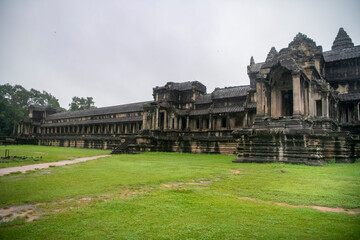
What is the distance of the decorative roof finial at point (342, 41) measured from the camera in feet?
117

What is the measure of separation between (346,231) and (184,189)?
480 centimetres

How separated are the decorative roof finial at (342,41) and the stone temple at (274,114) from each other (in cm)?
13

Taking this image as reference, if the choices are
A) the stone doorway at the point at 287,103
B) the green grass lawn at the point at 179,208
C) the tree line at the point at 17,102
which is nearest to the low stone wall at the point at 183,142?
the stone doorway at the point at 287,103

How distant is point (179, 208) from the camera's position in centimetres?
625

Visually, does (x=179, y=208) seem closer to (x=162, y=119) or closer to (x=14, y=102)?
(x=162, y=119)

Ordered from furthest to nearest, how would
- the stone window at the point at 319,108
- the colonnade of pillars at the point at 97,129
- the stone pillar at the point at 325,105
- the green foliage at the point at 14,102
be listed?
the green foliage at the point at 14,102, the colonnade of pillars at the point at 97,129, the stone window at the point at 319,108, the stone pillar at the point at 325,105

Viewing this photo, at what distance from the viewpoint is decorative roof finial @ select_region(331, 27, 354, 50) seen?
35.7 m

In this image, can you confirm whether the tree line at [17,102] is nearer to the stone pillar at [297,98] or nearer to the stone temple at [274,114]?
the stone temple at [274,114]

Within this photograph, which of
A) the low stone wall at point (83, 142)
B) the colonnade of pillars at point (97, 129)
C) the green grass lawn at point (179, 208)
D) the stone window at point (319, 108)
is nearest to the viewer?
the green grass lawn at point (179, 208)

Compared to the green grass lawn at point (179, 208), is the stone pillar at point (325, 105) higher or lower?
higher

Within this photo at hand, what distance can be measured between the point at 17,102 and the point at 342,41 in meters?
93.3

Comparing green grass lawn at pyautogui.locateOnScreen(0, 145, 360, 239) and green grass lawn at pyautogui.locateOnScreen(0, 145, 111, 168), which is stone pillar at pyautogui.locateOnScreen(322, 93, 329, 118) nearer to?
green grass lawn at pyautogui.locateOnScreen(0, 145, 360, 239)

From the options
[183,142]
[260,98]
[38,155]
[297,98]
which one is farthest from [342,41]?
[38,155]

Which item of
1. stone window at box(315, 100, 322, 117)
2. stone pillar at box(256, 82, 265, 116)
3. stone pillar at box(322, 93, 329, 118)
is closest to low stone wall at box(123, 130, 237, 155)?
stone pillar at box(256, 82, 265, 116)
